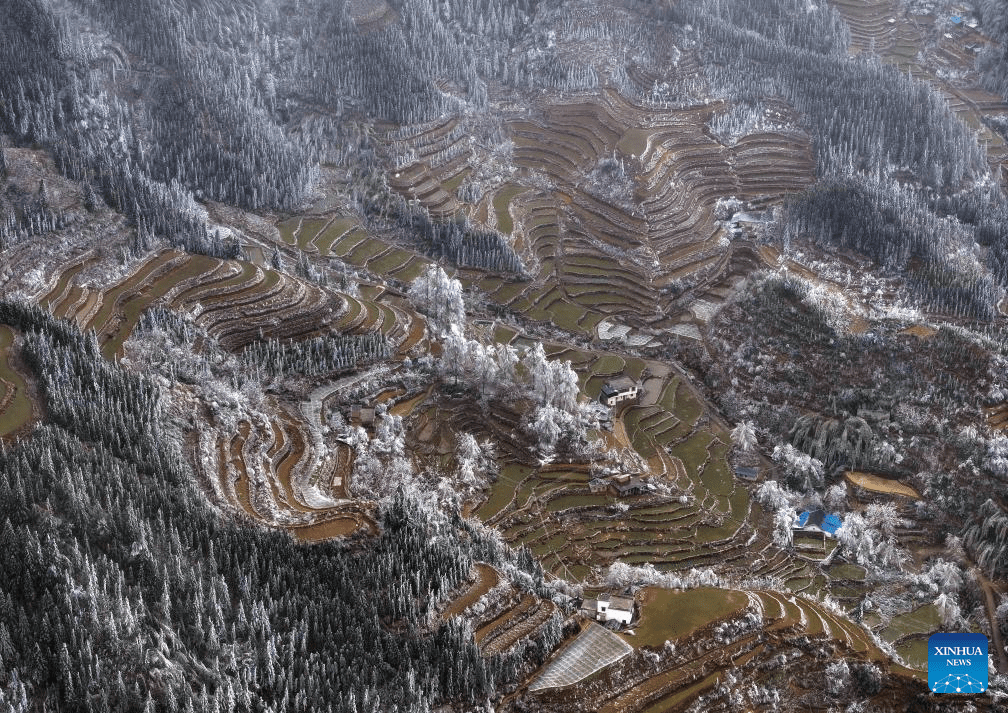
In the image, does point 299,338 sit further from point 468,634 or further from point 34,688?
point 34,688

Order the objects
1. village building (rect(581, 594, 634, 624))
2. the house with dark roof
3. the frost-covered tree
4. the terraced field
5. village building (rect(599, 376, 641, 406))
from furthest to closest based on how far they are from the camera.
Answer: the frost-covered tree, village building (rect(599, 376, 641, 406)), the house with dark roof, the terraced field, village building (rect(581, 594, 634, 624))

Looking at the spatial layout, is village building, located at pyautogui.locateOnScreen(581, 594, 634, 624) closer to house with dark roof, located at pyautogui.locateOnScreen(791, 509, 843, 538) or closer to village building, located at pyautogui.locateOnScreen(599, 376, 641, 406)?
house with dark roof, located at pyautogui.locateOnScreen(791, 509, 843, 538)

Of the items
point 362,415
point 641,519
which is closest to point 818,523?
point 641,519

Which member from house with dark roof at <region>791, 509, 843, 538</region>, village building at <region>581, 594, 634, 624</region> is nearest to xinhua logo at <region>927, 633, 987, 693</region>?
house with dark roof at <region>791, 509, 843, 538</region>

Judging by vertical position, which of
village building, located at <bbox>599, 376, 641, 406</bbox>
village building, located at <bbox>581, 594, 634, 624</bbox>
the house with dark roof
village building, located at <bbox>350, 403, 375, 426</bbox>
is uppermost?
village building, located at <bbox>581, 594, 634, 624</bbox>

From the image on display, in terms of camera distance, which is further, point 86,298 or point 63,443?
point 86,298

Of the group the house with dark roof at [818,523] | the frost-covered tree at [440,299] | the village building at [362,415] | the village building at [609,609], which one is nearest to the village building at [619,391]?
the frost-covered tree at [440,299]

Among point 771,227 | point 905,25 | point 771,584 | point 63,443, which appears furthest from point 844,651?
point 905,25
